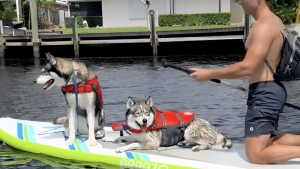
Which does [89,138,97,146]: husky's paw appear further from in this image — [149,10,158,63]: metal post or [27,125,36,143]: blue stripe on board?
[149,10,158,63]: metal post

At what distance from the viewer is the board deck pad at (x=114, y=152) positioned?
5.73 metres

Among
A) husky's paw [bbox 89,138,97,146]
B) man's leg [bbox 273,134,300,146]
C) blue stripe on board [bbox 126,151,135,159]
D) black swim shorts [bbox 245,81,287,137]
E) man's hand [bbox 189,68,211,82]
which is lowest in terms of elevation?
blue stripe on board [bbox 126,151,135,159]

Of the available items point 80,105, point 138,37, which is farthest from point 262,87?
point 138,37

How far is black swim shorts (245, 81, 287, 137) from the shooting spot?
527 cm

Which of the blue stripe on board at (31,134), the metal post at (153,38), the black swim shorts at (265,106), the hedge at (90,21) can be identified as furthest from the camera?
the hedge at (90,21)

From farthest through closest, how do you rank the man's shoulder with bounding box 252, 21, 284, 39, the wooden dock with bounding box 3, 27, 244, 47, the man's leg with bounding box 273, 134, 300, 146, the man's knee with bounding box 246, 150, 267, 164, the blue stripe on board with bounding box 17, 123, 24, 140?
the wooden dock with bounding box 3, 27, 244, 47, the blue stripe on board with bounding box 17, 123, 24, 140, the man's leg with bounding box 273, 134, 300, 146, the man's knee with bounding box 246, 150, 267, 164, the man's shoulder with bounding box 252, 21, 284, 39

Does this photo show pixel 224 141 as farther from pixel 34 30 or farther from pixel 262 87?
pixel 34 30

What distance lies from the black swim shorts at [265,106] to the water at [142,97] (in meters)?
2.59

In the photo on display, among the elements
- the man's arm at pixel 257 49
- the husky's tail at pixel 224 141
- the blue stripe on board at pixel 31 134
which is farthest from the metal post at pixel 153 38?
the man's arm at pixel 257 49

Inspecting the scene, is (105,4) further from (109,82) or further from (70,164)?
(70,164)

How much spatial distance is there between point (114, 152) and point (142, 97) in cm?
715

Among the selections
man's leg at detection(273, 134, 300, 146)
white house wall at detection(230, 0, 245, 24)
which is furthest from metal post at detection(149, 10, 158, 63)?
man's leg at detection(273, 134, 300, 146)

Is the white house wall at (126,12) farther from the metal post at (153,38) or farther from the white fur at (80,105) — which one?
the white fur at (80,105)

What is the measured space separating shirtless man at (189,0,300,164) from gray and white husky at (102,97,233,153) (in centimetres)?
94
